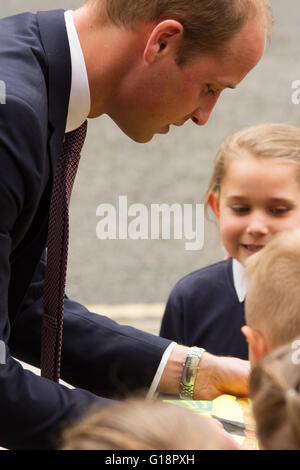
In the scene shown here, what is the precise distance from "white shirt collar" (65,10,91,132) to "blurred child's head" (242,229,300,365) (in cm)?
53

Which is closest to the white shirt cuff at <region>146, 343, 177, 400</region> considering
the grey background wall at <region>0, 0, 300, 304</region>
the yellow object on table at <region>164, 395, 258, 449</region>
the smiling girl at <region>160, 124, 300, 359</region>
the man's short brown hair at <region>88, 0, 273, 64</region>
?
the yellow object on table at <region>164, 395, 258, 449</region>

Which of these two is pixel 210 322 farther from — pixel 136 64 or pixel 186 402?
pixel 136 64

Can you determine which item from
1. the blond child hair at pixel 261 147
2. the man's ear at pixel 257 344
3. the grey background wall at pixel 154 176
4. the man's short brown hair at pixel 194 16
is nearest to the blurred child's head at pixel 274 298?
the man's ear at pixel 257 344

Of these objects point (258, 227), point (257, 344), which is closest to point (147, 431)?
point (257, 344)

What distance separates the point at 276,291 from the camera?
1.52m

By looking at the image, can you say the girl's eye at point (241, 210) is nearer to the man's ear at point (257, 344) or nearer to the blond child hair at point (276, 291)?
the blond child hair at point (276, 291)

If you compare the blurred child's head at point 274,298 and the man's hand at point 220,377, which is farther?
the man's hand at point 220,377

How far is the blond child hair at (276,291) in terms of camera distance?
1473mm

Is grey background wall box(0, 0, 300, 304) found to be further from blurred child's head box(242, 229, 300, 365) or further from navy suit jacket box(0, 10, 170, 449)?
blurred child's head box(242, 229, 300, 365)

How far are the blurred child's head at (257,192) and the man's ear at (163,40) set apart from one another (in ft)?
2.13

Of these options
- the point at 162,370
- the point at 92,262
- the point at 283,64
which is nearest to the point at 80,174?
the point at 92,262

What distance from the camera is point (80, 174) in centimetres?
595

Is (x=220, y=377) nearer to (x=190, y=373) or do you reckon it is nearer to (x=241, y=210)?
(x=190, y=373)

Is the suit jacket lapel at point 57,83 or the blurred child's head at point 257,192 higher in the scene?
the suit jacket lapel at point 57,83
